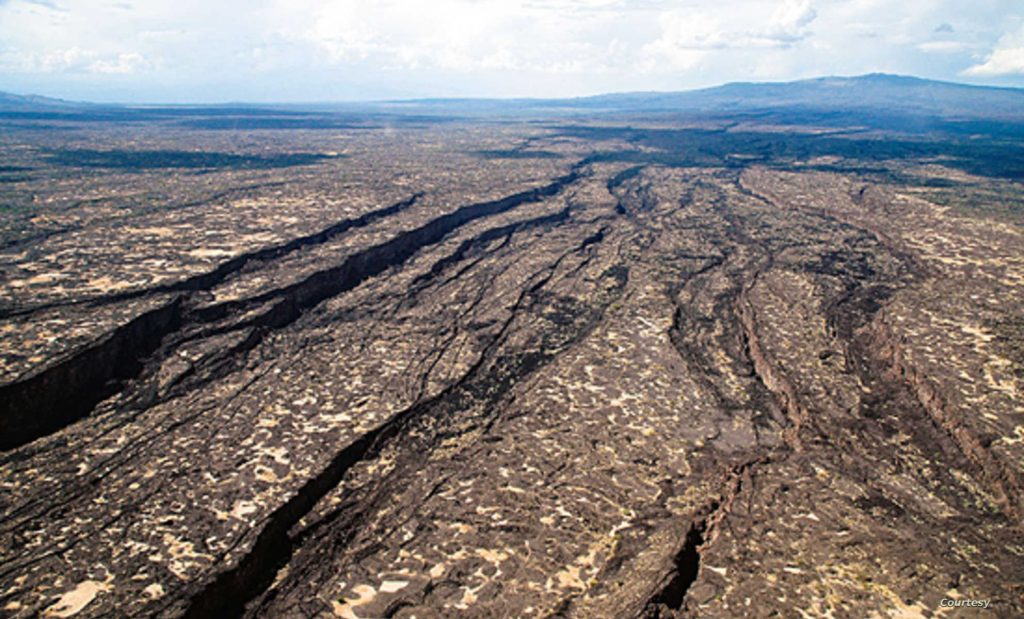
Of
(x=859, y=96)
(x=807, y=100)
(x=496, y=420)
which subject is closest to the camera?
(x=496, y=420)

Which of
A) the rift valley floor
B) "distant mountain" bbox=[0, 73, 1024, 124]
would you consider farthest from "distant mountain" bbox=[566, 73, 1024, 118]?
the rift valley floor

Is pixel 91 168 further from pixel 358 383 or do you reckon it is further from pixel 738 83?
pixel 738 83

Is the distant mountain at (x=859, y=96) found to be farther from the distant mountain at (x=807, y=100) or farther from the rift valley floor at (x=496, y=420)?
the rift valley floor at (x=496, y=420)

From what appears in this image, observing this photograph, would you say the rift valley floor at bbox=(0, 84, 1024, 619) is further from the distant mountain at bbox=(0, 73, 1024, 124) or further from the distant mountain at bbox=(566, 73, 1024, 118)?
the distant mountain at bbox=(566, 73, 1024, 118)

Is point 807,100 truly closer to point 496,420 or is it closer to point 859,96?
point 859,96

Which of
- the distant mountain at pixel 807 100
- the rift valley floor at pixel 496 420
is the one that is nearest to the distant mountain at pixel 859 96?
the distant mountain at pixel 807 100

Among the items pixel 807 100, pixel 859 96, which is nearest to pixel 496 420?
pixel 807 100

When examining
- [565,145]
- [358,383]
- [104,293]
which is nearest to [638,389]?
[358,383]

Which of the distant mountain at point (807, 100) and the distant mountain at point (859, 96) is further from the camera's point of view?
the distant mountain at point (859, 96)
